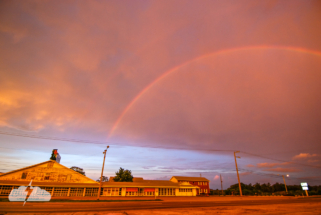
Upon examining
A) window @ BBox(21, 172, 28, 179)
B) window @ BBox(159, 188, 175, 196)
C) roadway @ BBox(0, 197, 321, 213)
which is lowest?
window @ BBox(159, 188, 175, 196)

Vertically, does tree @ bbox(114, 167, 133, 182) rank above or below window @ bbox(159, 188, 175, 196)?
above

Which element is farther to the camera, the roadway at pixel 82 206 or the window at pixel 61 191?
the window at pixel 61 191

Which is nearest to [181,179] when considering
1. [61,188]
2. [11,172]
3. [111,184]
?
[111,184]

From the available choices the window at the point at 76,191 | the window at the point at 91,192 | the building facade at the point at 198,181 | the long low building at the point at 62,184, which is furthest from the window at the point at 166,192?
the window at the point at 76,191

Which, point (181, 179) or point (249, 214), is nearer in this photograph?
point (249, 214)

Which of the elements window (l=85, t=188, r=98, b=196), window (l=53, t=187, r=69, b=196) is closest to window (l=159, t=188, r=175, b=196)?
window (l=85, t=188, r=98, b=196)

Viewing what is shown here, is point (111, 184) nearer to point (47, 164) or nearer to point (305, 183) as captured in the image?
point (47, 164)

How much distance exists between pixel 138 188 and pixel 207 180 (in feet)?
132

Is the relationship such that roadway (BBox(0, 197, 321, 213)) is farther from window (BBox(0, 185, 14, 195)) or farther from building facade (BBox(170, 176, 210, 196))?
building facade (BBox(170, 176, 210, 196))

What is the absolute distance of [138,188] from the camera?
51.3m

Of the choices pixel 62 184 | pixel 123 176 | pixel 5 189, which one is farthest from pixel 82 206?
pixel 123 176

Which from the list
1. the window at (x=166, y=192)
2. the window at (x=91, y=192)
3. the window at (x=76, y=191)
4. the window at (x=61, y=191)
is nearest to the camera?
the window at (x=61, y=191)

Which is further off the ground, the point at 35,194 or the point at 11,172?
the point at 11,172

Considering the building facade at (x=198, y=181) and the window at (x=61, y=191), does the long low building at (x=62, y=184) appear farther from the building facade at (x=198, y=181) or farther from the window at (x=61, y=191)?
the building facade at (x=198, y=181)
